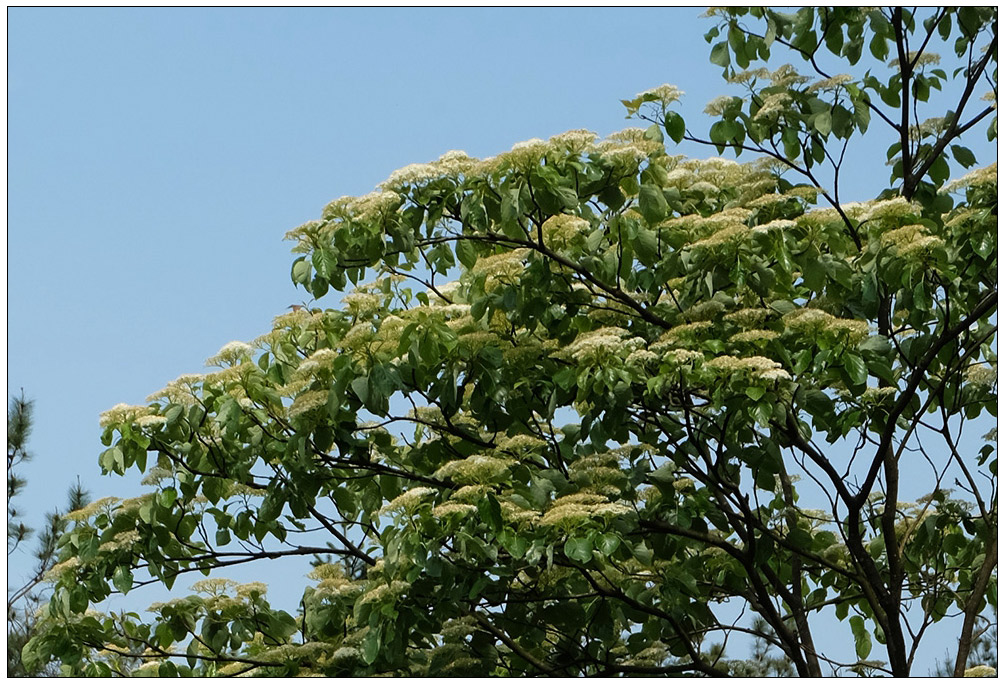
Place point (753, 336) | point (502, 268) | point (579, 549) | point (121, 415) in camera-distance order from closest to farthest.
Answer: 1. point (579, 549)
2. point (753, 336)
3. point (502, 268)
4. point (121, 415)

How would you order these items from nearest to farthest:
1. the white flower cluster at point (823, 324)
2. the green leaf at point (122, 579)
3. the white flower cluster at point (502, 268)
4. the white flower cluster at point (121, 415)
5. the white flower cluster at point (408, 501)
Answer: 1. the white flower cluster at point (408, 501)
2. the white flower cluster at point (823, 324)
3. the white flower cluster at point (502, 268)
4. the white flower cluster at point (121, 415)
5. the green leaf at point (122, 579)

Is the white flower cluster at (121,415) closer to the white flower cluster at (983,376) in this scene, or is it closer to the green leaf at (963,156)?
the white flower cluster at (983,376)

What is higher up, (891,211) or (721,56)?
(721,56)

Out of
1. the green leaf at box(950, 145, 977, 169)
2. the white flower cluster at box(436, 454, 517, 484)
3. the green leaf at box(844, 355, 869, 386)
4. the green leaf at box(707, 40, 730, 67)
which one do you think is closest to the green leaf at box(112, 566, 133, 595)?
the white flower cluster at box(436, 454, 517, 484)

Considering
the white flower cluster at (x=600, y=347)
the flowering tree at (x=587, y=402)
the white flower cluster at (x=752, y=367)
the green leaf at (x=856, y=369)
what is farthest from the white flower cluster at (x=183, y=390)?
the green leaf at (x=856, y=369)

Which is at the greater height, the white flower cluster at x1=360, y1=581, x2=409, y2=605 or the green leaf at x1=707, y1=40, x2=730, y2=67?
the green leaf at x1=707, y1=40, x2=730, y2=67

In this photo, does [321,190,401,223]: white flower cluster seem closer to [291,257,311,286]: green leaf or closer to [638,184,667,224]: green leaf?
[291,257,311,286]: green leaf

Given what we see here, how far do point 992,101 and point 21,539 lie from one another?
7.75 meters

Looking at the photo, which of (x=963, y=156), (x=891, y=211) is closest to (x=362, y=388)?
(x=891, y=211)

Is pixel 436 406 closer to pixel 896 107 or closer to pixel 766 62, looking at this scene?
pixel 766 62

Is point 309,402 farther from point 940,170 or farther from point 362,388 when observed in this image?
point 940,170

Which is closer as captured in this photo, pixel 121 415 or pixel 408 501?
pixel 408 501

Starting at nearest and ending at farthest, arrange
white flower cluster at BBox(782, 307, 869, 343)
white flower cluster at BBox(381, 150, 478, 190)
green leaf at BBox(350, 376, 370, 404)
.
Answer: white flower cluster at BBox(782, 307, 869, 343) < green leaf at BBox(350, 376, 370, 404) < white flower cluster at BBox(381, 150, 478, 190)


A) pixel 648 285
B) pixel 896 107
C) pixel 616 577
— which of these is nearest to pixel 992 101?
pixel 896 107
